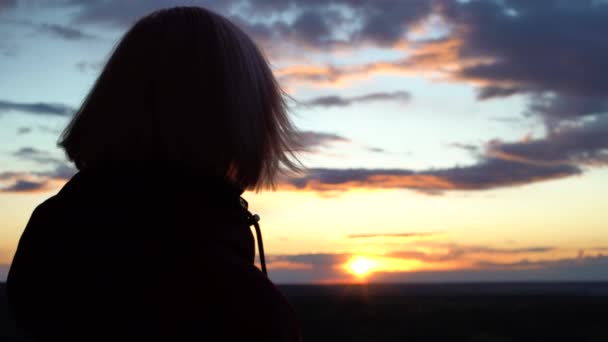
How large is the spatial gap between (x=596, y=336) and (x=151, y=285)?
1594 inches

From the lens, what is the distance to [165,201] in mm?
1886

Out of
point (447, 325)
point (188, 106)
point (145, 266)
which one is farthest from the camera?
point (447, 325)

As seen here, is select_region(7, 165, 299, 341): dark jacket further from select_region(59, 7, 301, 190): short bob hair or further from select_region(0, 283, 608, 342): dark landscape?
select_region(0, 283, 608, 342): dark landscape

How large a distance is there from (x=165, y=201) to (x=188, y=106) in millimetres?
297

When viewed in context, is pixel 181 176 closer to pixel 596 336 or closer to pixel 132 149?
pixel 132 149

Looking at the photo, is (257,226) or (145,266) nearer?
(145,266)

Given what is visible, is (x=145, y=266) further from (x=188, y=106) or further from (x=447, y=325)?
(x=447, y=325)

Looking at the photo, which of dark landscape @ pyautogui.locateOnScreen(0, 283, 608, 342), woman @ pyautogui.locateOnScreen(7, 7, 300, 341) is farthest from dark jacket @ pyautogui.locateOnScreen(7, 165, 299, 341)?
dark landscape @ pyautogui.locateOnScreen(0, 283, 608, 342)

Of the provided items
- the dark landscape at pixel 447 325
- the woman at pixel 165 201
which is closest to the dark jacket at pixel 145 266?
the woman at pixel 165 201

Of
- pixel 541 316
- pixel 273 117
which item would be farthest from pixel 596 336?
pixel 273 117

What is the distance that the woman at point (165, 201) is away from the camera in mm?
1757

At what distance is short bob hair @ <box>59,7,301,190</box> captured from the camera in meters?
2.02

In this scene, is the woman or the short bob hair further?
the short bob hair

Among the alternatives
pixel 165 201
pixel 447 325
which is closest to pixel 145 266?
pixel 165 201
